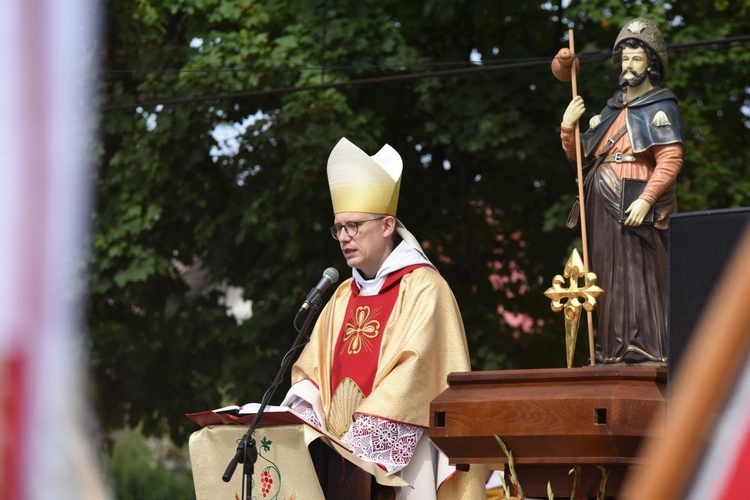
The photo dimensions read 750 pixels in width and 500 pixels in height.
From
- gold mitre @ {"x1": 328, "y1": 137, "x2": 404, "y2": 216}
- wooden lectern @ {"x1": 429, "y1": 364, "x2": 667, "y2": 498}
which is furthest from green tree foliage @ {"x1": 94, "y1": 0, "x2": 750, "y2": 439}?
wooden lectern @ {"x1": 429, "y1": 364, "x2": 667, "y2": 498}

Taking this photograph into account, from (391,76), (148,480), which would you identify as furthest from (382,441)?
(148,480)

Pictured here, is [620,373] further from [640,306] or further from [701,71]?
[701,71]

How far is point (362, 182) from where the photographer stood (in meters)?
5.79

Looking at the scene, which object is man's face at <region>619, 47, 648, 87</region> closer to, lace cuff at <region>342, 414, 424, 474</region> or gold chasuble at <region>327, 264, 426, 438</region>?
gold chasuble at <region>327, 264, 426, 438</region>

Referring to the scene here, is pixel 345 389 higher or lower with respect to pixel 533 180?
lower

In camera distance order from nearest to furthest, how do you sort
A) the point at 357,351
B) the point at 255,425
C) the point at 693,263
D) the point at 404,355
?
1. the point at 693,263
2. the point at 255,425
3. the point at 404,355
4. the point at 357,351

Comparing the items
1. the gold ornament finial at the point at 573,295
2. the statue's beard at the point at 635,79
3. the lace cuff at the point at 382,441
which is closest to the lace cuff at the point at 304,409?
the lace cuff at the point at 382,441

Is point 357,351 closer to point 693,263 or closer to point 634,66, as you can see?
point 634,66

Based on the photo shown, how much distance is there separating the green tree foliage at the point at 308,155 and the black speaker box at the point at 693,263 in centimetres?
638

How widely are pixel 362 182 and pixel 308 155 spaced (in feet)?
16.6

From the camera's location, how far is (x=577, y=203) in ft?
17.2

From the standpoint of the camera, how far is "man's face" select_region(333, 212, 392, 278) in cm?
557

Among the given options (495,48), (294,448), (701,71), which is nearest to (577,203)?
(294,448)

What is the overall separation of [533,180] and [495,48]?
126 cm
